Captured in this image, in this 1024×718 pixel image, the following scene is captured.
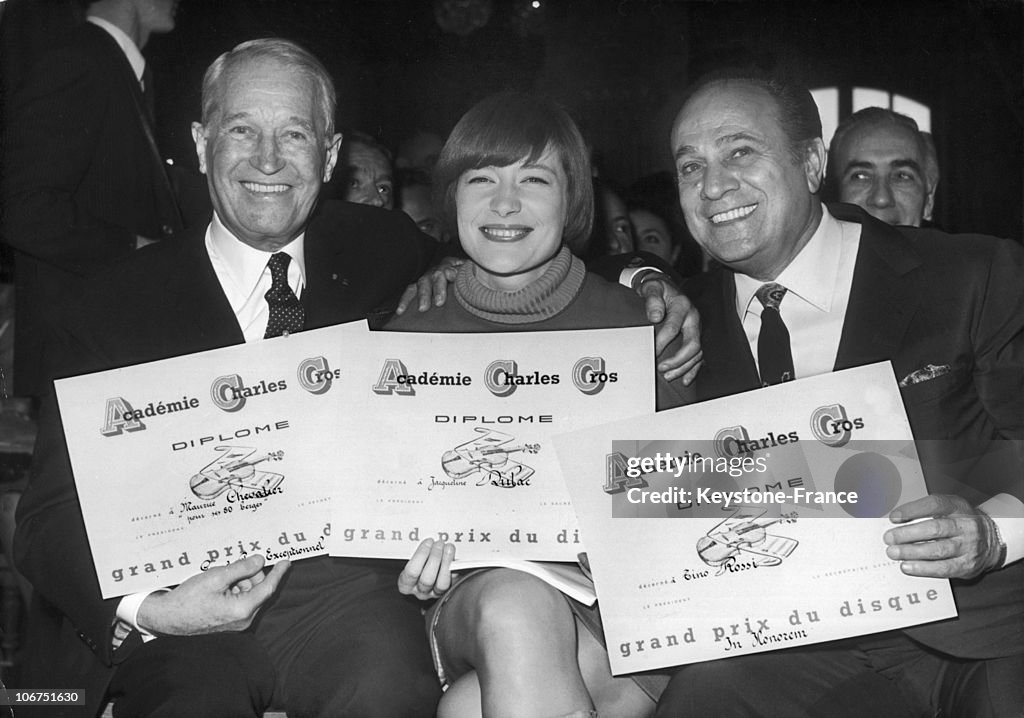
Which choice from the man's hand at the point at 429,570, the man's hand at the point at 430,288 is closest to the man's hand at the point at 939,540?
the man's hand at the point at 429,570

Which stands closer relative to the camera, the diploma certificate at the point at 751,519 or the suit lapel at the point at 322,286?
the diploma certificate at the point at 751,519

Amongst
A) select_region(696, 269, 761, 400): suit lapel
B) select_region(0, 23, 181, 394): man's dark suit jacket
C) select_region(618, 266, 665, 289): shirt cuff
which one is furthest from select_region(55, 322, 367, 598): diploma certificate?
select_region(696, 269, 761, 400): suit lapel

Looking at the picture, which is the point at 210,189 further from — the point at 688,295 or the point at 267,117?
the point at 688,295

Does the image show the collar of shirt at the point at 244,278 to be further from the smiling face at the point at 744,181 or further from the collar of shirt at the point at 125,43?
the smiling face at the point at 744,181

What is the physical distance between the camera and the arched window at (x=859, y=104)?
203 cm

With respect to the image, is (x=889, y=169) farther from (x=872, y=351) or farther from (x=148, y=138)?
(x=148, y=138)

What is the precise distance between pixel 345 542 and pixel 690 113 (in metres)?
1.02

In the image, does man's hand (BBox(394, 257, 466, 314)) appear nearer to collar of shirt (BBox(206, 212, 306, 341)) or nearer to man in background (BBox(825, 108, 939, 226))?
collar of shirt (BBox(206, 212, 306, 341))

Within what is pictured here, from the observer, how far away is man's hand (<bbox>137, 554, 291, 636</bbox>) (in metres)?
1.71

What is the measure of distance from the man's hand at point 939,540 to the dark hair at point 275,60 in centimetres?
126

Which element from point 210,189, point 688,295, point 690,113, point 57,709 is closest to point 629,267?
point 688,295

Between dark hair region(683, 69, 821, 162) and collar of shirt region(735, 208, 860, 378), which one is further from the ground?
dark hair region(683, 69, 821, 162)

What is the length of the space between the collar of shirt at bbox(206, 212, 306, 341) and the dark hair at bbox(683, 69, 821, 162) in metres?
0.88

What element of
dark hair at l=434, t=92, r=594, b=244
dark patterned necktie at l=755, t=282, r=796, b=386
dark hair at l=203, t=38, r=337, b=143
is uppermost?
dark hair at l=203, t=38, r=337, b=143
